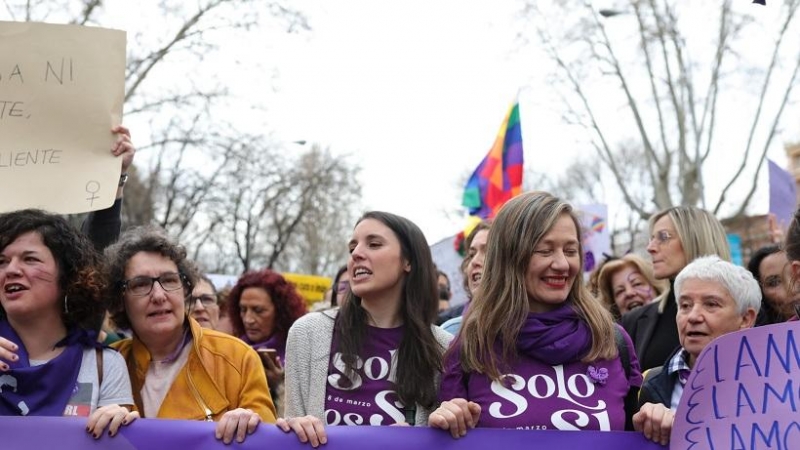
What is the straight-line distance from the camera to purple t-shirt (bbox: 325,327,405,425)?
3.19 meters

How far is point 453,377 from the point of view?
2988 mm

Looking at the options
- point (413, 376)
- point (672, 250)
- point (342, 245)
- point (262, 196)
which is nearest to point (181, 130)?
point (262, 196)

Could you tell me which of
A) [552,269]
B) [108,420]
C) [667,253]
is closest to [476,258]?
Answer: [667,253]

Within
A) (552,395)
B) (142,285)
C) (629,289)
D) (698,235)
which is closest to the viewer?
(552,395)

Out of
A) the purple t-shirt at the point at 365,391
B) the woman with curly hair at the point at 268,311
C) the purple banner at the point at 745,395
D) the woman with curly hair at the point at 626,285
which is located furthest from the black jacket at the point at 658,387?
the woman with curly hair at the point at 268,311

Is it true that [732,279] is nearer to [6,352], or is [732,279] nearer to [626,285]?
[626,285]

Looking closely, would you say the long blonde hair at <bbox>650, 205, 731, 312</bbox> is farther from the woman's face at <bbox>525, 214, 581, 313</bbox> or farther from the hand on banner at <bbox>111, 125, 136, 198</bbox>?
the hand on banner at <bbox>111, 125, 136, 198</bbox>

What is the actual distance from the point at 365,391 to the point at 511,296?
63 cm

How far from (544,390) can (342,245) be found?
130 ft

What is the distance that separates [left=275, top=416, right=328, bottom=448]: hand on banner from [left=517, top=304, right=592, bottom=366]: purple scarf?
68cm

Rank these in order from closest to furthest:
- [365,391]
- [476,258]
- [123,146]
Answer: [365,391]
[123,146]
[476,258]

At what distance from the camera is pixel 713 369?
103 inches

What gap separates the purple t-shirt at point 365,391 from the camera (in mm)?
3188

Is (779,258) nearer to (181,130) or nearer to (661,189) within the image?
(181,130)
